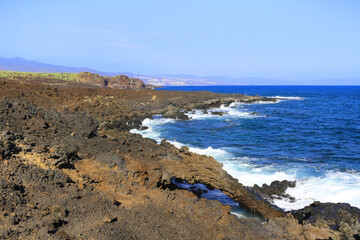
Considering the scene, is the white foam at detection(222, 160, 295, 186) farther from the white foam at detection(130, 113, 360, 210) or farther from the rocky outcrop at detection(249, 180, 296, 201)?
the rocky outcrop at detection(249, 180, 296, 201)

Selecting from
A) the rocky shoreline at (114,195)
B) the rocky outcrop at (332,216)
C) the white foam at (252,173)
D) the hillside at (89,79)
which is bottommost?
the white foam at (252,173)

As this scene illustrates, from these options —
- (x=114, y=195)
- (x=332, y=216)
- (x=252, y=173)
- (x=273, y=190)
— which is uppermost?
(x=114, y=195)

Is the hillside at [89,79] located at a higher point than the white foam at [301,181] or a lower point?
higher

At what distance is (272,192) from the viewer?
1366 centimetres

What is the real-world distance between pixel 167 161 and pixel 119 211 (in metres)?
4.75

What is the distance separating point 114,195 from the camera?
7.96 meters

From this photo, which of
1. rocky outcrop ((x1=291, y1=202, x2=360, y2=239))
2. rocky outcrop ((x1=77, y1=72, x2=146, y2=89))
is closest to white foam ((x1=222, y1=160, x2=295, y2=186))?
rocky outcrop ((x1=291, y1=202, x2=360, y2=239))

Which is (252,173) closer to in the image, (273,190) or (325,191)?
(273,190)

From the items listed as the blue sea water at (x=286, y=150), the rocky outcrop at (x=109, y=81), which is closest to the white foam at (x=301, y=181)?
the blue sea water at (x=286, y=150)

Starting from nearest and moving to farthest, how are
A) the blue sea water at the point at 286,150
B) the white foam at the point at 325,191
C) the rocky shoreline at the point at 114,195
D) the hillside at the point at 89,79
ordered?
1. the rocky shoreline at the point at 114,195
2. the white foam at the point at 325,191
3. the blue sea water at the point at 286,150
4. the hillside at the point at 89,79

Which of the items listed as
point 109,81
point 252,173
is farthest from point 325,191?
point 109,81

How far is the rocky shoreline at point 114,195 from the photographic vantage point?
6414 mm

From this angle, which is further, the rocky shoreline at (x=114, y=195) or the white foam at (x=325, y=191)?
the white foam at (x=325, y=191)

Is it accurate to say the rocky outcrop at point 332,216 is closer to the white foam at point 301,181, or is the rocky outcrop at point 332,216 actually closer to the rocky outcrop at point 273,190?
the white foam at point 301,181
